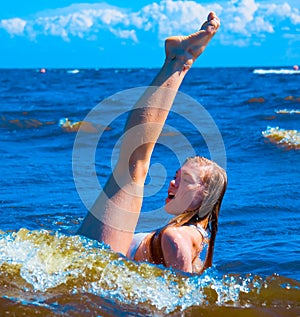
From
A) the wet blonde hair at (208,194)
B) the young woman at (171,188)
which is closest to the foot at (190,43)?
the young woman at (171,188)

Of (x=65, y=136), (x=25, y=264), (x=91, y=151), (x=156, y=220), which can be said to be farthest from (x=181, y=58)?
(x=65, y=136)

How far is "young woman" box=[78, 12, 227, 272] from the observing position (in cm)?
371

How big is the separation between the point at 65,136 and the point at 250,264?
8.69 m

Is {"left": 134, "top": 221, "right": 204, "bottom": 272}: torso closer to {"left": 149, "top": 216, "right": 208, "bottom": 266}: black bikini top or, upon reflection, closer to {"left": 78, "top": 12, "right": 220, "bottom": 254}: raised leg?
{"left": 149, "top": 216, "right": 208, "bottom": 266}: black bikini top

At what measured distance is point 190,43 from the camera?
12.3 ft

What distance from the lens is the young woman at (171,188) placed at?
12.2 ft

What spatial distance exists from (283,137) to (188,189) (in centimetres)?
773

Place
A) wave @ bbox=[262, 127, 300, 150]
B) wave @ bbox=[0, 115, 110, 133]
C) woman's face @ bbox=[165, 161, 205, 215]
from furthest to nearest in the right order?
wave @ bbox=[0, 115, 110, 133] → wave @ bbox=[262, 127, 300, 150] → woman's face @ bbox=[165, 161, 205, 215]

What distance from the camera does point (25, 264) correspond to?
11.8 ft

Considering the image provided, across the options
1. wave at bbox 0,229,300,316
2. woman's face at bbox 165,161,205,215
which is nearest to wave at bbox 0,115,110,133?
woman's face at bbox 165,161,205,215

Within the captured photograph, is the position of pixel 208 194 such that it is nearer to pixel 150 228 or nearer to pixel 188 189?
pixel 188 189

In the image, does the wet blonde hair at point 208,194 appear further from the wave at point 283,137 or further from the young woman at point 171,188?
the wave at point 283,137

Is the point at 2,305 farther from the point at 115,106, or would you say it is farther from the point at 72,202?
the point at 115,106

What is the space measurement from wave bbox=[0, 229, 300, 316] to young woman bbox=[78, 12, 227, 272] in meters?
0.14
